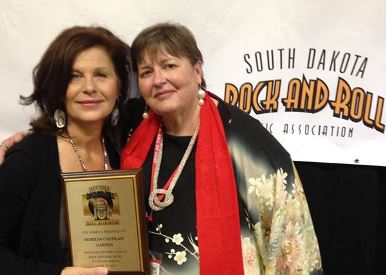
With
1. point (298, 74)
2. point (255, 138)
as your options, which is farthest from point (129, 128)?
point (298, 74)

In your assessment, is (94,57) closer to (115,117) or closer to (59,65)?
(59,65)

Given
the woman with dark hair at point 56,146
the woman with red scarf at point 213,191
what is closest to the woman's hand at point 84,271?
the woman with dark hair at point 56,146

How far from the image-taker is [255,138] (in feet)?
3.33

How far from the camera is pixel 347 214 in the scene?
4.18 feet

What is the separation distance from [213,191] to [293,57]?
448 millimetres

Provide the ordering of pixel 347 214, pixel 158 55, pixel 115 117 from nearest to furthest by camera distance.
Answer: pixel 158 55 → pixel 115 117 → pixel 347 214

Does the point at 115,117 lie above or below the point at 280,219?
above

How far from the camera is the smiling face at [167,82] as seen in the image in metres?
0.98

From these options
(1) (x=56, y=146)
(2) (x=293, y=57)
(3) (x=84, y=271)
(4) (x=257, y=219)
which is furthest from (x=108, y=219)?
(2) (x=293, y=57)

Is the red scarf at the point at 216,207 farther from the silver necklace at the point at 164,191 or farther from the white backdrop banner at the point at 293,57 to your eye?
the white backdrop banner at the point at 293,57

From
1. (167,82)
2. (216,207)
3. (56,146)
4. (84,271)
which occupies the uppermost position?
(167,82)

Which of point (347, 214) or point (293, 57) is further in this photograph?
point (347, 214)

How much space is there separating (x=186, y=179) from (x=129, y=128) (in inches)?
10.1

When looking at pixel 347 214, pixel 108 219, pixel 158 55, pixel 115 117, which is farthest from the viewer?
pixel 347 214
